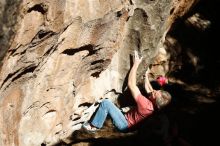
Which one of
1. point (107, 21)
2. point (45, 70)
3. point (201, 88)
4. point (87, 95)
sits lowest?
point (201, 88)

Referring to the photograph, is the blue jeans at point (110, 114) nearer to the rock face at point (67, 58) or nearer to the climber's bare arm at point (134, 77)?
the rock face at point (67, 58)

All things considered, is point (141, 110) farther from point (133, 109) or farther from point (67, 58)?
point (67, 58)

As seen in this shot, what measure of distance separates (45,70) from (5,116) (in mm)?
601

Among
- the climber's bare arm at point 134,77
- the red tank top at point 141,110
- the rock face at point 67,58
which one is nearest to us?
the rock face at point 67,58

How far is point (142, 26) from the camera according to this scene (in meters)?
5.27

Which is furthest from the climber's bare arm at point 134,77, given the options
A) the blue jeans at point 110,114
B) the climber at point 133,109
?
the blue jeans at point 110,114

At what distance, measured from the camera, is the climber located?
5.41 m

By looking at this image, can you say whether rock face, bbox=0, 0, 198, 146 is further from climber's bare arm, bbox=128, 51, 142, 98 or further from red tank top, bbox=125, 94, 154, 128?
red tank top, bbox=125, 94, 154, 128

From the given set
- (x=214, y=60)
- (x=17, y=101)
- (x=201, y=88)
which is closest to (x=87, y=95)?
(x=17, y=101)

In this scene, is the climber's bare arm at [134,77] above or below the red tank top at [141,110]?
above

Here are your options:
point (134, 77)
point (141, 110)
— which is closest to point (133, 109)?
point (141, 110)

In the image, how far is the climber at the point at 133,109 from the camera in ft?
17.8

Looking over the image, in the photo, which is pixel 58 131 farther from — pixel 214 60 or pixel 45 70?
pixel 214 60

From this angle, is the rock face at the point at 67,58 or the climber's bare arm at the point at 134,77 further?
the climber's bare arm at the point at 134,77
